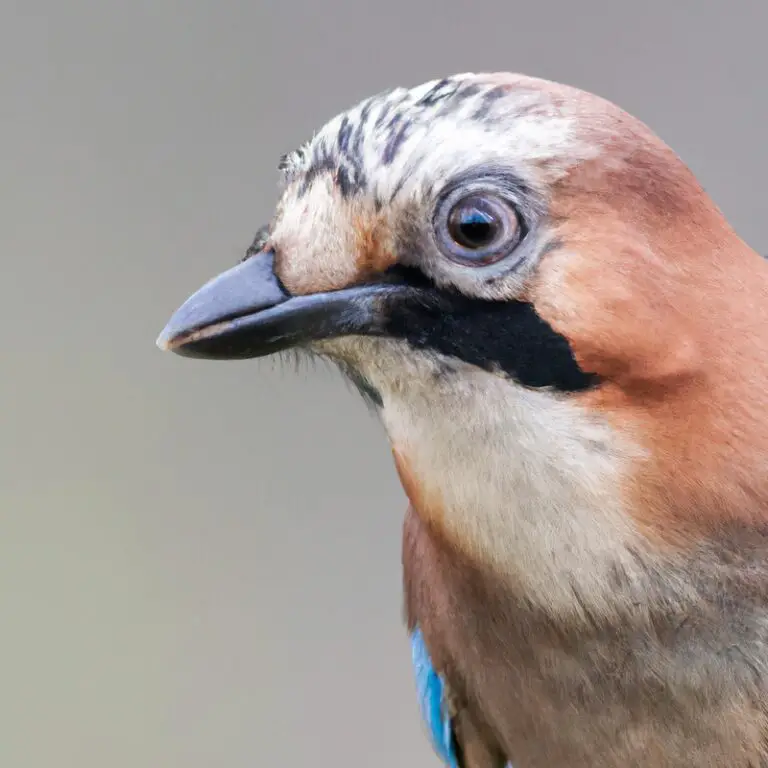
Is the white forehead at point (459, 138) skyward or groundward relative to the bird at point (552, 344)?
skyward

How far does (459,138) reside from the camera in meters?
0.60

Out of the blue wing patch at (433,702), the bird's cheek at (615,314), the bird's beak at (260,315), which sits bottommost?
the blue wing patch at (433,702)

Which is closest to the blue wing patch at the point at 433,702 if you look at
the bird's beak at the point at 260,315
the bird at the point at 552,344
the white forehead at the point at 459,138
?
the bird at the point at 552,344

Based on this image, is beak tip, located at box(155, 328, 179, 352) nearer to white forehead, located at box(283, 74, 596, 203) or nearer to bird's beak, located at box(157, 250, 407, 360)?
bird's beak, located at box(157, 250, 407, 360)

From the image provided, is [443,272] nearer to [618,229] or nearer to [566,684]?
[618,229]

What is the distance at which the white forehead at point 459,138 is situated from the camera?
0.59 m

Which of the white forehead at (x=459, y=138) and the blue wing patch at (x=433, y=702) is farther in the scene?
the blue wing patch at (x=433, y=702)

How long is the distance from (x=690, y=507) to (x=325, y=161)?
0.38 m

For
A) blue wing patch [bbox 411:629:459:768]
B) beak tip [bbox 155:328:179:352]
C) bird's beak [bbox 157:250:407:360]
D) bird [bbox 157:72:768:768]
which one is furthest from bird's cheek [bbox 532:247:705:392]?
blue wing patch [bbox 411:629:459:768]

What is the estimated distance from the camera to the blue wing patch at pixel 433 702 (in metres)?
1.00

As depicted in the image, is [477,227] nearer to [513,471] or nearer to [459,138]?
[459,138]

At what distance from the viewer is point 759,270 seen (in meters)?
0.69

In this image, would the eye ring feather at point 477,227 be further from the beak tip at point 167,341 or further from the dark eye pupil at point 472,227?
the beak tip at point 167,341

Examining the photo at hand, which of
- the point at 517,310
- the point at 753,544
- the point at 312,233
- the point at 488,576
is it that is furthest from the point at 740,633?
the point at 312,233
